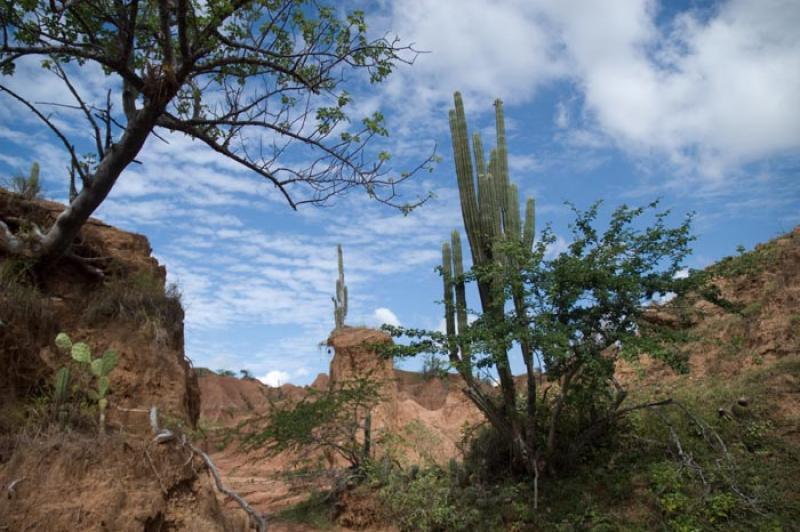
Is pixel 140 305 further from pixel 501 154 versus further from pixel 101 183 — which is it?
pixel 501 154

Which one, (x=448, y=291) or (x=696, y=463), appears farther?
(x=448, y=291)

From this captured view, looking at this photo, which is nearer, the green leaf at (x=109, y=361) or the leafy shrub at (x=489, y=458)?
the green leaf at (x=109, y=361)

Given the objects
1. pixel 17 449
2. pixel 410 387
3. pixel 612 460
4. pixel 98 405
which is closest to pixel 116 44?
pixel 98 405

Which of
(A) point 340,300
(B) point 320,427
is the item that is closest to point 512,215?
(B) point 320,427

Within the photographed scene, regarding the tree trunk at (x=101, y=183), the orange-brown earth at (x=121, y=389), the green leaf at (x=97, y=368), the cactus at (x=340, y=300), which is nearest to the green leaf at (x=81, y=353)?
the green leaf at (x=97, y=368)

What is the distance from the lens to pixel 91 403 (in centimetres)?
676

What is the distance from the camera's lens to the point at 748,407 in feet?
34.6

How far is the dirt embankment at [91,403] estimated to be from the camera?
502 centimetres

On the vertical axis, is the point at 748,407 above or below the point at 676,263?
below

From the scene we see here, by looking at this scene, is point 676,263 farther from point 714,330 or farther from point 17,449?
point 17,449

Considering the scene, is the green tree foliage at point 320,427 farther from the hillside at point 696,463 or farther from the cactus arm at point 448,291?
the cactus arm at point 448,291

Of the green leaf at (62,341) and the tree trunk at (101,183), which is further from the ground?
the tree trunk at (101,183)

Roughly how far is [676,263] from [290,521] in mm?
9149

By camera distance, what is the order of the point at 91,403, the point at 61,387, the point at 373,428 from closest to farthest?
the point at 61,387 < the point at 91,403 < the point at 373,428
